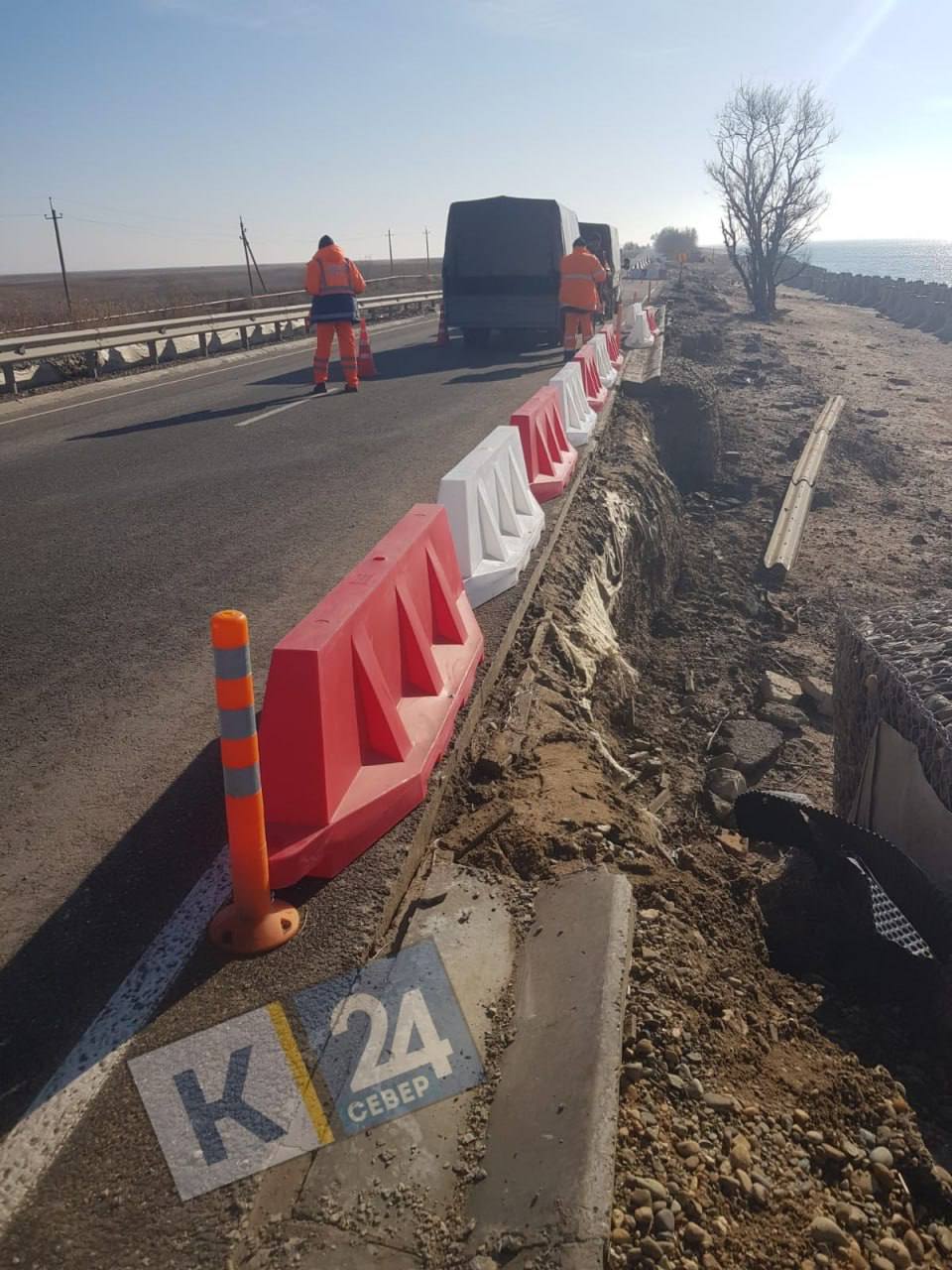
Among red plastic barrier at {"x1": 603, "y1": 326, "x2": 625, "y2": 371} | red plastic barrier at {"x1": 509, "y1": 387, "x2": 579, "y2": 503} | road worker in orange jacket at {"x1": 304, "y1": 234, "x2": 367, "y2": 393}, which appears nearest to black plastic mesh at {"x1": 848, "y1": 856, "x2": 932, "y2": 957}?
red plastic barrier at {"x1": 509, "y1": 387, "x2": 579, "y2": 503}

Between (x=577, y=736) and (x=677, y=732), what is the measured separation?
2.59 metres

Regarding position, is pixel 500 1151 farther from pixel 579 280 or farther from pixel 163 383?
pixel 579 280

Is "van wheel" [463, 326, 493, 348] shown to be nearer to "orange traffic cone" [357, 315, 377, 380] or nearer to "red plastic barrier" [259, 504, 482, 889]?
"orange traffic cone" [357, 315, 377, 380]

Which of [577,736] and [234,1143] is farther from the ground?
[234,1143]

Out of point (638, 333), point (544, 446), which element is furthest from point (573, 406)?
point (638, 333)

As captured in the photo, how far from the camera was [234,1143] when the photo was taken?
2.36 m

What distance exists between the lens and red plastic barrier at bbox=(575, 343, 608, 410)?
Answer: 41.2 feet

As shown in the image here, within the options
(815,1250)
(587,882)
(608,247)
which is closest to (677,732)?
(587,882)

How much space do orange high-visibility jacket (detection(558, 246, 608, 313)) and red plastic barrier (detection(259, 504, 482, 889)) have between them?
13303mm

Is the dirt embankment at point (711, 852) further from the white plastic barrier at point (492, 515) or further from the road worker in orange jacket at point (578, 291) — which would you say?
the road worker in orange jacket at point (578, 291)

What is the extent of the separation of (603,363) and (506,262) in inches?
207

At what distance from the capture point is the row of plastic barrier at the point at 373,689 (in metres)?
3.32

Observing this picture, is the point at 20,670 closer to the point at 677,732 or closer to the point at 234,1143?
the point at 234,1143

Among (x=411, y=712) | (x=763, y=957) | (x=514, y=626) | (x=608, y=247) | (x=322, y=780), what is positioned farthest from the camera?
(x=608, y=247)
